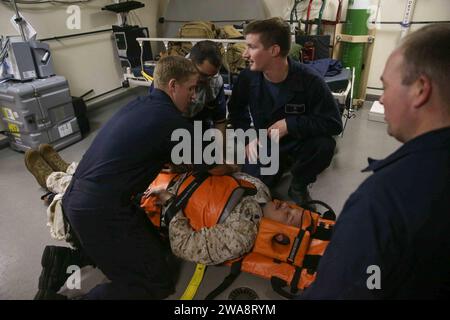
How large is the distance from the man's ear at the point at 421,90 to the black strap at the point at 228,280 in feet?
3.75

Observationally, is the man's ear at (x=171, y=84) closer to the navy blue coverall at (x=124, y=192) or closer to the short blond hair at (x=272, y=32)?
the navy blue coverall at (x=124, y=192)

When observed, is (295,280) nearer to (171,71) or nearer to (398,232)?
(398,232)

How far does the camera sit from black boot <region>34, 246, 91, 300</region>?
1.43 meters

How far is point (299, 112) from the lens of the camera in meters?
1.98

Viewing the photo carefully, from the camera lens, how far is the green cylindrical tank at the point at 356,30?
11.2 ft

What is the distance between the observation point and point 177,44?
12.5 feet

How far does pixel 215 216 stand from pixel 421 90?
107 cm

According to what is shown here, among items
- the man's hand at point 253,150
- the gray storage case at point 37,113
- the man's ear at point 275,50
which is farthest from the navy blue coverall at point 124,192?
the gray storage case at point 37,113

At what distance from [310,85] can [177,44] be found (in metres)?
2.44

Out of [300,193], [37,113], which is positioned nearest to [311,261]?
[300,193]
